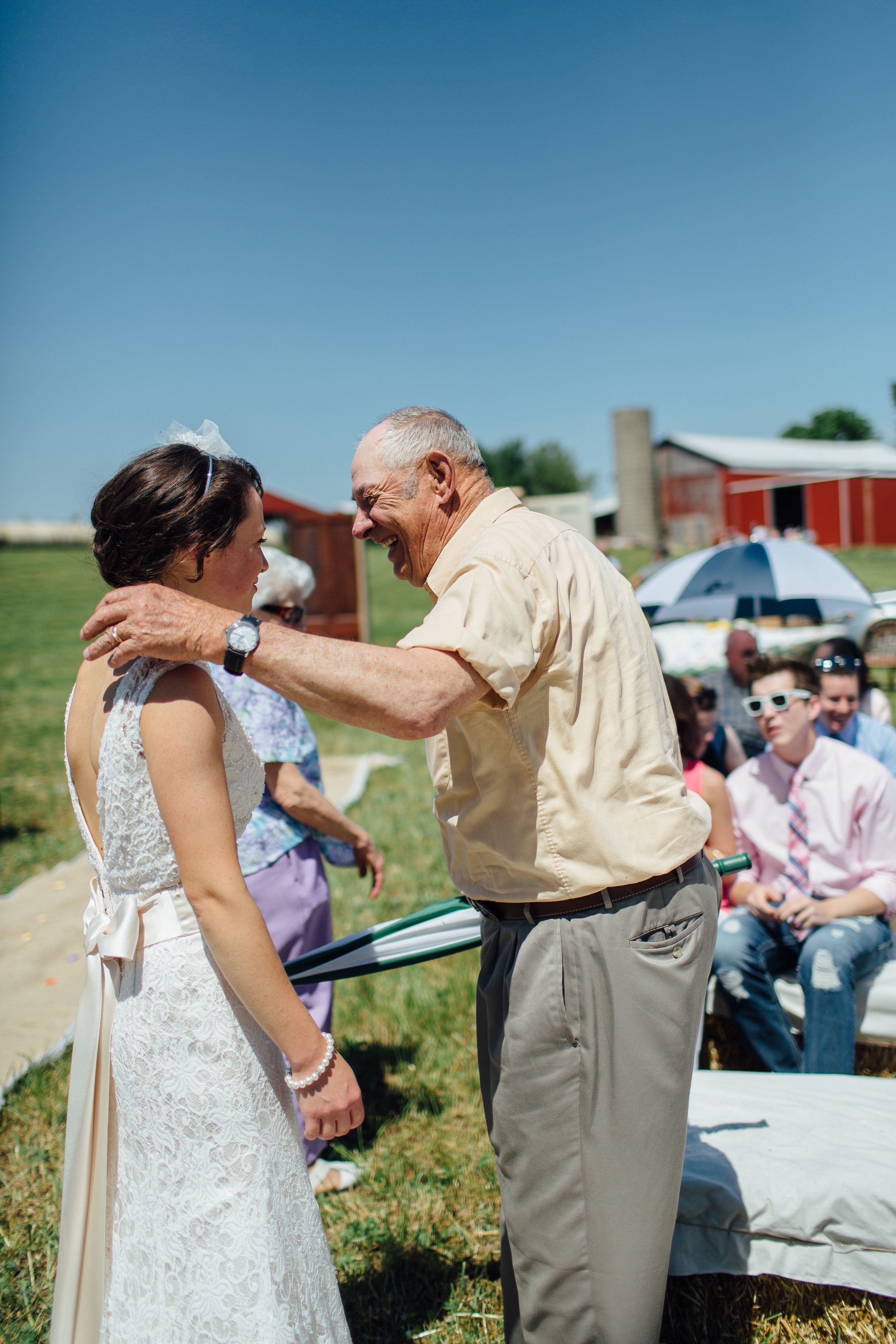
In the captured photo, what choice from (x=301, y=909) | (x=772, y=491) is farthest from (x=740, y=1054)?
(x=772, y=491)

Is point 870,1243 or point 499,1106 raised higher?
point 499,1106

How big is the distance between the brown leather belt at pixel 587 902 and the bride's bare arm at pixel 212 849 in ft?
1.55

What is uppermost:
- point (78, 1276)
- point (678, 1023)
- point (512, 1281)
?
point (678, 1023)

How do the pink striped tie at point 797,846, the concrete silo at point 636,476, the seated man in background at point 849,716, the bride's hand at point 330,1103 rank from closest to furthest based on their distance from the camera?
the bride's hand at point 330,1103 → the pink striped tie at point 797,846 → the seated man in background at point 849,716 → the concrete silo at point 636,476

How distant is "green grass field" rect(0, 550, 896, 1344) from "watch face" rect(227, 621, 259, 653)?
1.99ft

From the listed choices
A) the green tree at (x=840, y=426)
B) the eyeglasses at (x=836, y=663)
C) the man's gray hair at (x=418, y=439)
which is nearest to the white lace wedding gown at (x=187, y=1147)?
the man's gray hair at (x=418, y=439)

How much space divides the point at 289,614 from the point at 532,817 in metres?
1.90

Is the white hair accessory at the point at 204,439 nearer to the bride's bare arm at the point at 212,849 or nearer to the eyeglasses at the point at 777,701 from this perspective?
the bride's bare arm at the point at 212,849

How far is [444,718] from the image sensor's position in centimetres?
161

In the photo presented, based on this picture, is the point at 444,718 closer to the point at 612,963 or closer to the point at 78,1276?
the point at 612,963

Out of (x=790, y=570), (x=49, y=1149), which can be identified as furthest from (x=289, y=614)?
(x=790, y=570)

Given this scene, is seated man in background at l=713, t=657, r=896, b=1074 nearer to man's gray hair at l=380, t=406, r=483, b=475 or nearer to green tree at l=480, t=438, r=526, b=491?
man's gray hair at l=380, t=406, r=483, b=475

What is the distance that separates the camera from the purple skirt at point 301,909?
3.19 m

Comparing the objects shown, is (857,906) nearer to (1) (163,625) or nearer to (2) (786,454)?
(1) (163,625)
